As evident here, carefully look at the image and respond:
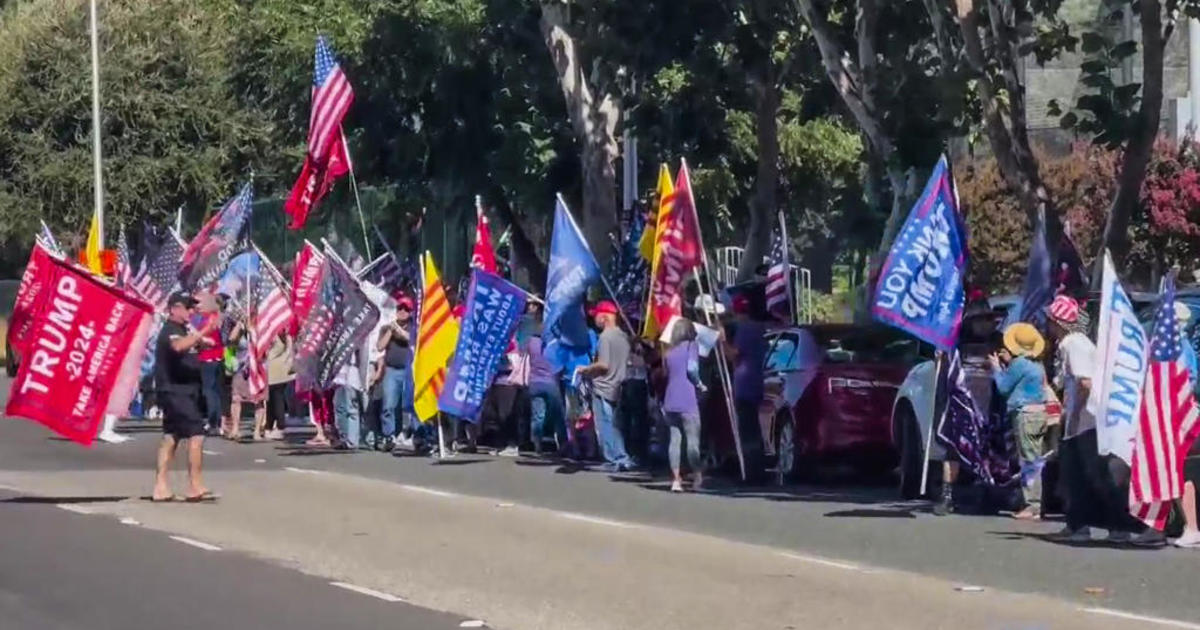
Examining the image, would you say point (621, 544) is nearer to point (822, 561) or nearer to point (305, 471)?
point (822, 561)

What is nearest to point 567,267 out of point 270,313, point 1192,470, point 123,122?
point 270,313

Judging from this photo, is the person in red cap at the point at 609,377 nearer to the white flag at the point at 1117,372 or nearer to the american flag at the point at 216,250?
the white flag at the point at 1117,372

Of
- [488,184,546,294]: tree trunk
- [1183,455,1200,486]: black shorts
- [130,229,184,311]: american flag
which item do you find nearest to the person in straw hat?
A: [1183,455,1200,486]: black shorts

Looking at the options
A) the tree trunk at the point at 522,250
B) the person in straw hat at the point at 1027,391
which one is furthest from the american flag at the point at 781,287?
the tree trunk at the point at 522,250

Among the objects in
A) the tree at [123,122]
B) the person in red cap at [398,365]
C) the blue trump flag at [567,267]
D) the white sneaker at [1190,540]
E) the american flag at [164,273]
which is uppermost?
the tree at [123,122]

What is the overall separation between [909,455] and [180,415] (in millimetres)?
6081

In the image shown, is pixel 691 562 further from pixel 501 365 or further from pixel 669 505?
pixel 501 365

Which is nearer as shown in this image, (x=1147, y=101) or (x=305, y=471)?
(x=1147, y=101)

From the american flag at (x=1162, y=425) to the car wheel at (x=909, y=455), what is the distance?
3782mm

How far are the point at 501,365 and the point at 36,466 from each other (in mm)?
5131

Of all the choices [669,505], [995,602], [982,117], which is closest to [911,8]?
[982,117]

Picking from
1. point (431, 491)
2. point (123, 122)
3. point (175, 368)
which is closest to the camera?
point (175, 368)

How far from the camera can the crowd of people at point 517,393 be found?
65.3 ft

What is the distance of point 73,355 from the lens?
1886cm
